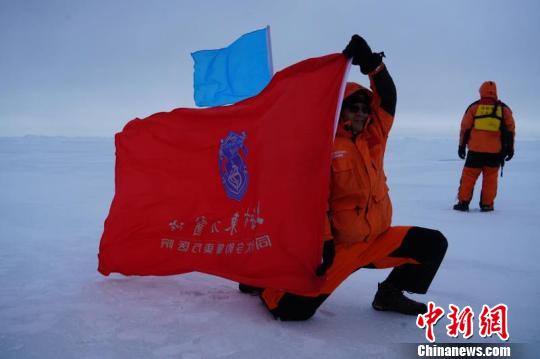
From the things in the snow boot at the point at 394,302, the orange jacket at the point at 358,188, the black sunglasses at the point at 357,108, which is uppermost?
the black sunglasses at the point at 357,108

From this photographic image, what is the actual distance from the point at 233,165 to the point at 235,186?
15cm

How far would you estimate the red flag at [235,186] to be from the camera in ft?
8.13

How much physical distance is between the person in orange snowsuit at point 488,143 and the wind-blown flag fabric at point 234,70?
145 inches

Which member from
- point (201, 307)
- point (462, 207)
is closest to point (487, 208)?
point (462, 207)

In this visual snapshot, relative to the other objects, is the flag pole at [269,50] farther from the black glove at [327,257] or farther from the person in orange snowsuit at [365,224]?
the black glove at [327,257]

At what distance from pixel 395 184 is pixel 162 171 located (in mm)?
8099

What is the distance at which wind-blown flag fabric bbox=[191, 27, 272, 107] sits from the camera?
517cm

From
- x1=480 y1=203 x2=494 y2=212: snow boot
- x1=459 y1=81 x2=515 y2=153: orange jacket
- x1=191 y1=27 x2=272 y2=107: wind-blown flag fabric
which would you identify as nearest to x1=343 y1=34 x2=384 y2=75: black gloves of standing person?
x1=191 y1=27 x2=272 y2=107: wind-blown flag fabric

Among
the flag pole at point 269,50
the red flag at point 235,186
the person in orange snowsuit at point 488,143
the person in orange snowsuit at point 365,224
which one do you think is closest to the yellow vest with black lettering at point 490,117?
the person in orange snowsuit at point 488,143

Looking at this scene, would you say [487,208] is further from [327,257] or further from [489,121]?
[327,257]

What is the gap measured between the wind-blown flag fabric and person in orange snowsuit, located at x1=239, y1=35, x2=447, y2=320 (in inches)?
100

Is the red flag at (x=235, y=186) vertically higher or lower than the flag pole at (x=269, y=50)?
lower

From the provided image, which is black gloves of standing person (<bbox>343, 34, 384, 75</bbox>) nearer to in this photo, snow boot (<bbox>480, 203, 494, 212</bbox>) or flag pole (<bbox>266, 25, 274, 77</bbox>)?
flag pole (<bbox>266, 25, 274, 77</bbox>)

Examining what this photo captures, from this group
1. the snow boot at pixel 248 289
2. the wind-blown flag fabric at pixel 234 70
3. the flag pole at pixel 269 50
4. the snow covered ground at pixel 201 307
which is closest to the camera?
the snow covered ground at pixel 201 307
